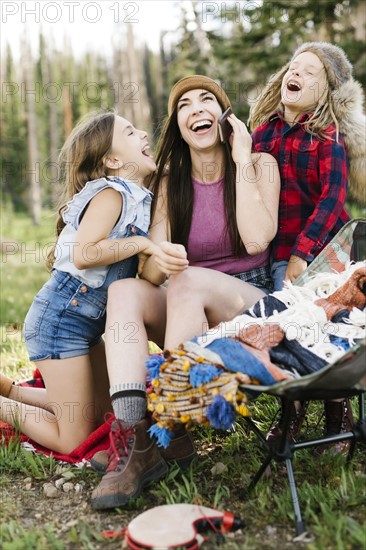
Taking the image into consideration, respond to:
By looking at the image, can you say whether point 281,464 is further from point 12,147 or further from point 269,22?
point 12,147

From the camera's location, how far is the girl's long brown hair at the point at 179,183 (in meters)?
2.94

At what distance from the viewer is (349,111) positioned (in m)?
2.96

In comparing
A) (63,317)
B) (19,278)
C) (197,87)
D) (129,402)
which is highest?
(197,87)

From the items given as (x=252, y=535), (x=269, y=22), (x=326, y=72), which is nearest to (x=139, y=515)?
(x=252, y=535)

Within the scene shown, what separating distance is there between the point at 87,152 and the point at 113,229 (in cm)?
42

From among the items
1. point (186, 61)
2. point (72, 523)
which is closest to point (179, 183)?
point (72, 523)

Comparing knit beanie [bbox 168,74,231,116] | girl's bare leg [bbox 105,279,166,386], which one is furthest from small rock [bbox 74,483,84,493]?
knit beanie [bbox 168,74,231,116]

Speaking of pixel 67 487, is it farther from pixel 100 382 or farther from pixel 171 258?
pixel 171 258

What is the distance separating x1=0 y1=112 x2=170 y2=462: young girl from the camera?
8.82 feet

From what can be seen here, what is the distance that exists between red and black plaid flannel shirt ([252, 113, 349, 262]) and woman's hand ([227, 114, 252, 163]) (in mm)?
209

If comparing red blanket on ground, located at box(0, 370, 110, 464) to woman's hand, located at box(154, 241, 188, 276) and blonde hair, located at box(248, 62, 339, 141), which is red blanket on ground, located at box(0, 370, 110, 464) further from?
blonde hair, located at box(248, 62, 339, 141)

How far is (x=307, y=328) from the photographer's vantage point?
2.32 metres

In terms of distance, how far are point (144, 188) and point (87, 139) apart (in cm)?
33

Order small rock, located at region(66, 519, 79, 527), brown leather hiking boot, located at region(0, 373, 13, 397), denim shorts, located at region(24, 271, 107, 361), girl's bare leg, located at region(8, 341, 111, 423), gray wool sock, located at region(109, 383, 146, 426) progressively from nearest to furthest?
small rock, located at region(66, 519, 79, 527) < gray wool sock, located at region(109, 383, 146, 426) < denim shorts, located at region(24, 271, 107, 361) < girl's bare leg, located at region(8, 341, 111, 423) < brown leather hiking boot, located at region(0, 373, 13, 397)
